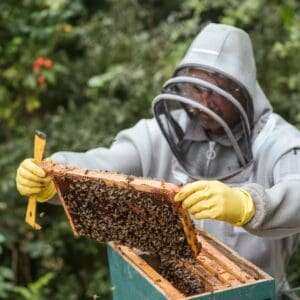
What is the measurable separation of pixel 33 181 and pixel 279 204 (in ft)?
3.30

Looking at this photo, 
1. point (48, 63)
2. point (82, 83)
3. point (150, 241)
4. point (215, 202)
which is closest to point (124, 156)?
point (150, 241)

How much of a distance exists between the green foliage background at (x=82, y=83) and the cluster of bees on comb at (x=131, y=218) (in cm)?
224

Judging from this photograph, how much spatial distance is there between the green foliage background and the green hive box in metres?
2.28

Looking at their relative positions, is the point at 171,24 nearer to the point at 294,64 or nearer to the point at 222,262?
the point at 294,64

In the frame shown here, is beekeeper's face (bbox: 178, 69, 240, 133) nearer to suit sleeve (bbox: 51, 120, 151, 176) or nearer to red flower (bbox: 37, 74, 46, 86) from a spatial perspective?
suit sleeve (bbox: 51, 120, 151, 176)

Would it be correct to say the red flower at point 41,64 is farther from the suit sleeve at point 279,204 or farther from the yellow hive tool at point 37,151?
the suit sleeve at point 279,204

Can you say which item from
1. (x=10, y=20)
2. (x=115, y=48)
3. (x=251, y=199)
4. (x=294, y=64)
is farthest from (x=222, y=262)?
Result: (x=10, y=20)

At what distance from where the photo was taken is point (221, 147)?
308 cm

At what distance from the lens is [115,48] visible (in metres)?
5.50

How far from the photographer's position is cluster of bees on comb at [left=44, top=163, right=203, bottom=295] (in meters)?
2.56

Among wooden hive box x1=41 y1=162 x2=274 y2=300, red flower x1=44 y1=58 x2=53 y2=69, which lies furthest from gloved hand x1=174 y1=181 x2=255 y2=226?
red flower x1=44 y1=58 x2=53 y2=69

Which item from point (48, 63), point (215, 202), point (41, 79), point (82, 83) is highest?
point (215, 202)

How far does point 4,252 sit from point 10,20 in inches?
72.4

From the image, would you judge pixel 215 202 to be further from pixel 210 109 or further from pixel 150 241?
pixel 210 109
